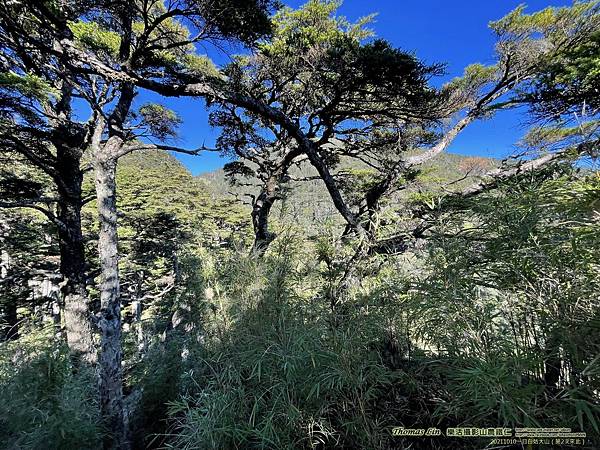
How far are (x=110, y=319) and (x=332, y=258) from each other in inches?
96.1

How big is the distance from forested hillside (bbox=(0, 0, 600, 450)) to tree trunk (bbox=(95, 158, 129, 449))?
0.8 inches

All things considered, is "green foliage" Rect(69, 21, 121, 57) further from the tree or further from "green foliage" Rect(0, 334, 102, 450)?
"green foliage" Rect(0, 334, 102, 450)

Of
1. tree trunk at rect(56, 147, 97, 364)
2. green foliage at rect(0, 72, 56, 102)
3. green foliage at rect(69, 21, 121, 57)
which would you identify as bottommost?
tree trunk at rect(56, 147, 97, 364)

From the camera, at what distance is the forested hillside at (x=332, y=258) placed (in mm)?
1181

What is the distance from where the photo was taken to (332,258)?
213cm

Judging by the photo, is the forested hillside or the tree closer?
the forested hillside

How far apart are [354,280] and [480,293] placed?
0.79 metres

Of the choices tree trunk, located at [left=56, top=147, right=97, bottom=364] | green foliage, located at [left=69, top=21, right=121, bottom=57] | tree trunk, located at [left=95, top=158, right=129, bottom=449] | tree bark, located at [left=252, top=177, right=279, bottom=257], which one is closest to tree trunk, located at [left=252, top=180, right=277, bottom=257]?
tree bark, located at [left=252, top=177, right=279, bottom=257]

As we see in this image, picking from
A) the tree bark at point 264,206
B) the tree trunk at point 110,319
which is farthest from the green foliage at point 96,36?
the tree bark at point 264,206

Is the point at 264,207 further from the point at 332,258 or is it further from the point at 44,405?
the point at 44,405

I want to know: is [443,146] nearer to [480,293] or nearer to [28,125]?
[480,293]

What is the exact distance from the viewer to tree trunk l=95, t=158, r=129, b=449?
2.66 meters

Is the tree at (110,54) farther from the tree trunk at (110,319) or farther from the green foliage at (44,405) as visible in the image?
the green foliage at (44,405)

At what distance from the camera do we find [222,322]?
7.29 feet
